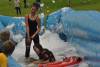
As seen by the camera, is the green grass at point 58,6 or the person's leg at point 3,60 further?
the green grass at point 58,6

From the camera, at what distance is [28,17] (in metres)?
13.5

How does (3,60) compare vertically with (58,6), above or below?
above

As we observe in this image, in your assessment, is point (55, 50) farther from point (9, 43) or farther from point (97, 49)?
point (9, 43)

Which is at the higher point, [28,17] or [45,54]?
[28,17]

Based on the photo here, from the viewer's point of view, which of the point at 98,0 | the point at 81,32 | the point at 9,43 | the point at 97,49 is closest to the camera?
the point at 9,43

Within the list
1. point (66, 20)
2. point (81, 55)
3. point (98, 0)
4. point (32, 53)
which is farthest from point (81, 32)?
point (98, 0)

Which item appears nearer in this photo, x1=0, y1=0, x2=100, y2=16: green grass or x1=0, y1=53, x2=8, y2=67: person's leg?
x1=0, y1=53, x2=8, y2=67: person's leg

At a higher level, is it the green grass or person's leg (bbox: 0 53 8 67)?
person's leg (bbox: 0 53 8 67)

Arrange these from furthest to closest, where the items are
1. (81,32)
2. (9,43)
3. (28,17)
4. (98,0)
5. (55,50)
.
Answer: (98,0) < (55,50) < (28,17) < (81,32) < (9,43)

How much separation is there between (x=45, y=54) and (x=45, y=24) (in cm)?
406

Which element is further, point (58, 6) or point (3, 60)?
point (58, 6)

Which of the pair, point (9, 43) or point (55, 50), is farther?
point (55, 50)

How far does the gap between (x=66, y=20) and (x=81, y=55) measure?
6.08 feet

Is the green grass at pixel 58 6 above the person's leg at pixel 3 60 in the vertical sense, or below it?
below
